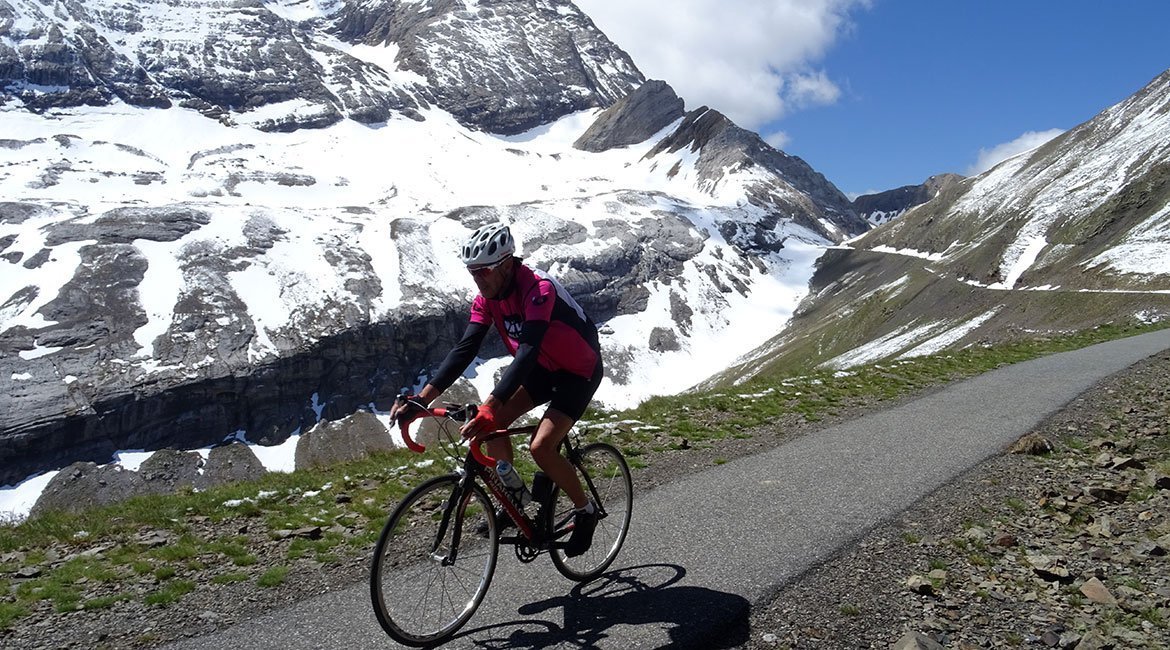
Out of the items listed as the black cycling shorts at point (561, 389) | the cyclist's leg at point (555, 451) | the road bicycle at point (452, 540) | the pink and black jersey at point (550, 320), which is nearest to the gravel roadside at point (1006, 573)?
the cyclist's leg at point (555, 451)

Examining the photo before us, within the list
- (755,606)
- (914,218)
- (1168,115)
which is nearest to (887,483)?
(755,606)

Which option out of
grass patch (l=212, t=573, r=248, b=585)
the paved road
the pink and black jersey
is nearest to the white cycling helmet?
the pink and black jersey

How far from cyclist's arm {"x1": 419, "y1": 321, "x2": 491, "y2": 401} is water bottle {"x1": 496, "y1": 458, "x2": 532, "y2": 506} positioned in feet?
3.40

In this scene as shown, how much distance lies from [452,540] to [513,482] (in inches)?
34.6

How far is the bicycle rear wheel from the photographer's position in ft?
26.4

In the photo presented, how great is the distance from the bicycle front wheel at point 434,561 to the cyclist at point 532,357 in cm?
44

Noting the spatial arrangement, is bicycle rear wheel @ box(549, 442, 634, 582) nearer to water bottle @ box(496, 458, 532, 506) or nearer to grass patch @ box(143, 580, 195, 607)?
water bottle @ box(496, 458, 532, 506)

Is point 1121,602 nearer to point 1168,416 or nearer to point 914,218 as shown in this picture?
point 1168,416

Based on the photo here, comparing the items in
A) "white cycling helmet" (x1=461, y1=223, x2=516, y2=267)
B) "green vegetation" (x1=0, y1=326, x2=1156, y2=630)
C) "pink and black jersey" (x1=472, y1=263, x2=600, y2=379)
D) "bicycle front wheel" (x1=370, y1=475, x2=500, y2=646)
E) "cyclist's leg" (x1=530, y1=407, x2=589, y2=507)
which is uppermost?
"white cycling helmet" (x1=461, y1=223, x2=516, y2=267)

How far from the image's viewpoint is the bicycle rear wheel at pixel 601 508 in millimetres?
8047

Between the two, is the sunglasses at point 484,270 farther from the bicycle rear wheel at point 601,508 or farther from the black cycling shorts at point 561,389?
the bicycle rear wheel at point 601,508

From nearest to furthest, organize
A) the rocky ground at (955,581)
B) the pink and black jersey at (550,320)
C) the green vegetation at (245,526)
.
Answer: the rocky ground at (955,581) < the pink and black jersey at (550,320) < the green vegetation at (245,526)

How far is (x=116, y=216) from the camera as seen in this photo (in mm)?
185750

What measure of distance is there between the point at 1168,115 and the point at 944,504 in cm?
16430
